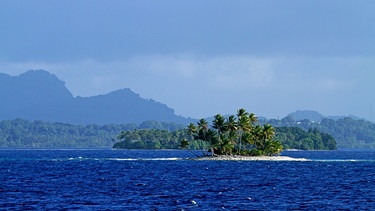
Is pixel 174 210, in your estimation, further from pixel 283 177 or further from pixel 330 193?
pixel 283 177

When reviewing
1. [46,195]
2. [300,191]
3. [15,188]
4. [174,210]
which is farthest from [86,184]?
[174,210]

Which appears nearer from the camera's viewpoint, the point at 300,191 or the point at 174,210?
the point at 174,210

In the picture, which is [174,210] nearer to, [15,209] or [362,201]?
[15,209]

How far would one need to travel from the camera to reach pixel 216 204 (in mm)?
95312

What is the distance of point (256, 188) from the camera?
12419 centimetres

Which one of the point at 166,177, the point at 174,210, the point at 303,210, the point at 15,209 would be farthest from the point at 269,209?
the point at 166,177

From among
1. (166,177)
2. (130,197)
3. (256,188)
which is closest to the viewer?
(130,197)

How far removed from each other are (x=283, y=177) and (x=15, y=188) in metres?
56.9

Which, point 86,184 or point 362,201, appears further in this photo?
point 86,184

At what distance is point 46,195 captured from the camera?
107m

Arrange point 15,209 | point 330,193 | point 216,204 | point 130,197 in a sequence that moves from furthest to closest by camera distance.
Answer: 1. point 330,193
2. point 130,197
3. point 216,204
4. point 15,209

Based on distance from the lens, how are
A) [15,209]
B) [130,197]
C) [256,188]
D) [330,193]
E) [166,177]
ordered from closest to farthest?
[15,209]
[130,197]
[330,193]
[256,188]
[166,177]

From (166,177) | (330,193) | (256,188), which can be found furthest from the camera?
(166,177)

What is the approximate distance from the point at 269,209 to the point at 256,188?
3424 centimetres
